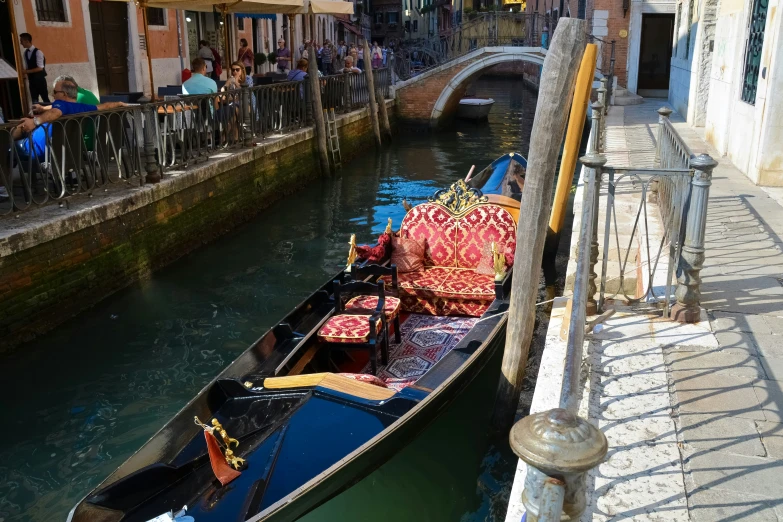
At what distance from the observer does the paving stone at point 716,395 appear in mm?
2633

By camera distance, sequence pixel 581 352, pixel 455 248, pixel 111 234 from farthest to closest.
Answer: pixel 111 234 < pixel 455 248 < pixel 581 352

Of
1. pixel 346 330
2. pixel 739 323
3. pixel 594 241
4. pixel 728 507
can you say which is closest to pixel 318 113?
pixel 346 330

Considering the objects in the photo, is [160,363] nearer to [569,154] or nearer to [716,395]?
[569,154]

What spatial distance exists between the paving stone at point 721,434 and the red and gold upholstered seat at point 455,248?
2.21 meters

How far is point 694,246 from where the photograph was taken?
3260 mm

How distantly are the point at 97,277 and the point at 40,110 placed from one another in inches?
53.3

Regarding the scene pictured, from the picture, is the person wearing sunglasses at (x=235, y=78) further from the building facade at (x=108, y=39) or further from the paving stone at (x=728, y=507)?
the paving stone at (x=728, y=507)

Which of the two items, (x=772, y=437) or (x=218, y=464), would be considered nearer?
(x=772, y=437)

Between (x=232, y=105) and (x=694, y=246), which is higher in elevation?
(x=232, y=105)

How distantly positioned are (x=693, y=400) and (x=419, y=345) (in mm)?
1995

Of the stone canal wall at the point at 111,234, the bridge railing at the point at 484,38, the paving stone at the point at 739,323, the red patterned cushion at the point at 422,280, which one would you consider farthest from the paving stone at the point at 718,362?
the bridge railing at the point at 484,38

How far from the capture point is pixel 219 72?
41.7ft

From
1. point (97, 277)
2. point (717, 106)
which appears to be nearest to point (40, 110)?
point (97, 277)

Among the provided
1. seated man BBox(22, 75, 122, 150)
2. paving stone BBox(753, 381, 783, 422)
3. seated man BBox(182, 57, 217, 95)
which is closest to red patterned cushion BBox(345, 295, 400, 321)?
paving stone BBox(753, 381, 783, 422)
